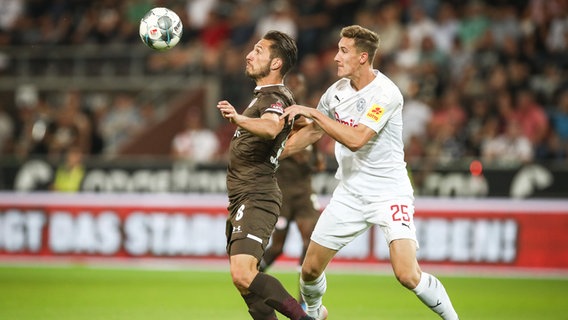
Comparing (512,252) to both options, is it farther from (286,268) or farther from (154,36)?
(154,36)

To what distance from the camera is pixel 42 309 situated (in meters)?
9.95

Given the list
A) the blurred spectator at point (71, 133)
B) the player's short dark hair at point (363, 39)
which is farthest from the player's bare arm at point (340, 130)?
the blurred spectator at point (71, 133)

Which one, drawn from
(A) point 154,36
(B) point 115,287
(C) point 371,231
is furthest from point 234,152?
(C) point 371,231

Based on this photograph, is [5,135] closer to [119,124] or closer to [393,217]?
[119,124]

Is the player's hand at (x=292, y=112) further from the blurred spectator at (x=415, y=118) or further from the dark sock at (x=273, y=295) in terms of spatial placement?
the blurred spectator at (x=415, y=118)

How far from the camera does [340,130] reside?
729cm

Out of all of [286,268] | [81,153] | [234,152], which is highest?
[234,152]

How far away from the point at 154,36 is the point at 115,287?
535cm

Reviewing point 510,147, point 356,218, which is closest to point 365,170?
point 356,218

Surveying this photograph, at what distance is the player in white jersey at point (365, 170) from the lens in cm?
747

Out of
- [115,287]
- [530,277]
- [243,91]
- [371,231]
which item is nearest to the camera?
[115,287]

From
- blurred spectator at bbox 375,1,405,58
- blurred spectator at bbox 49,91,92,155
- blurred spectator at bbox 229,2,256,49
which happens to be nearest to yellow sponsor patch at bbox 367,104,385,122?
blurred spectator at bbox 375,1,405,58

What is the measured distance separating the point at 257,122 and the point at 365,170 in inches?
48.5

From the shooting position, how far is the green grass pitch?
9.77 meters
